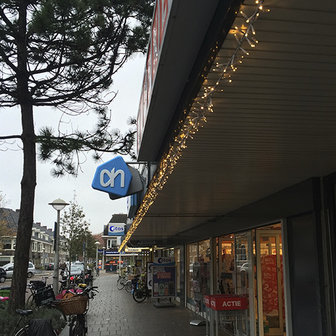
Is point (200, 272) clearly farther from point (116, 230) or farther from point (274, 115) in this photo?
point (116, 230)

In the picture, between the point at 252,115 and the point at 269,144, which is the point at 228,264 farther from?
the point at 252,115

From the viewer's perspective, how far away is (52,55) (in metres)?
8.97

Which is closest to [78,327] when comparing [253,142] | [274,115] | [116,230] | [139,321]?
[139,321]

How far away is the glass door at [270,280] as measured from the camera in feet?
25.7

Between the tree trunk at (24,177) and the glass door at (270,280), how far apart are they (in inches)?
195

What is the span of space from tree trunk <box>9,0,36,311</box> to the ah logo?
216cm

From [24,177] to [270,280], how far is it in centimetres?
571

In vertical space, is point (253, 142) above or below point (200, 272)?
above

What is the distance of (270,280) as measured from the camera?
8078 millimetres

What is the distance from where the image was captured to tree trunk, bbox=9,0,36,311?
8812 mm

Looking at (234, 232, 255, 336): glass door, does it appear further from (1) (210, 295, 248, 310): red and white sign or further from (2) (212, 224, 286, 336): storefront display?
(1) (210, 295, 248, 310): red and white sign

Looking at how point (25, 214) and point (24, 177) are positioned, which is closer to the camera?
point (25, 214)

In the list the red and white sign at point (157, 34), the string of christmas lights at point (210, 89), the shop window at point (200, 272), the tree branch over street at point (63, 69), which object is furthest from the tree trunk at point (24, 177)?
the red and white sign at point (157, 34)

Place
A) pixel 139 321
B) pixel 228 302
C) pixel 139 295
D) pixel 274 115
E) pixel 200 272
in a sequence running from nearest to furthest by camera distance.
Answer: pixel 274 115 → pixel 228 302 → pixel 139 321 → pixel 200 272 → pixel 139 295
